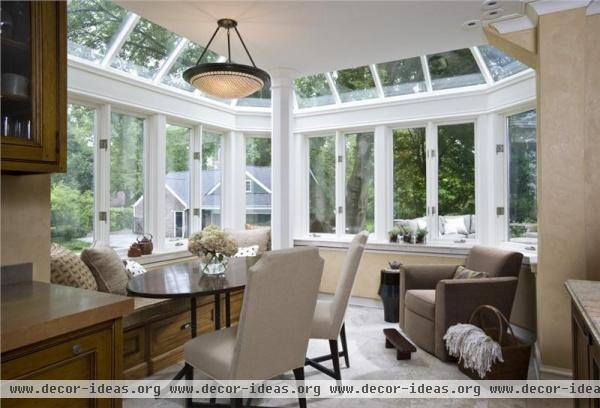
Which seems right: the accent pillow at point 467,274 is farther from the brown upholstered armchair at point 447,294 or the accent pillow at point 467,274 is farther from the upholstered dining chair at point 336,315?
the upholstered dining chair at point 336,315

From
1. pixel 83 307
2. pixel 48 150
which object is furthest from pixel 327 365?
pixel 48 150

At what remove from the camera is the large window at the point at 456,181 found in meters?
4.41

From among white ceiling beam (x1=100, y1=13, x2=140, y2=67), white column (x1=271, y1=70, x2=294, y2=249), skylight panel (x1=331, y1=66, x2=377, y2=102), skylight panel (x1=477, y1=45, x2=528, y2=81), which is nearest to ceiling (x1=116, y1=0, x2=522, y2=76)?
white column (x1=271, y1=70, x2=294, y2=249)

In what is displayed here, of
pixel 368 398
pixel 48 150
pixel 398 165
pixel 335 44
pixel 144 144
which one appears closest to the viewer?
pixel 48 150

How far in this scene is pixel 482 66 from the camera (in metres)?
4.17

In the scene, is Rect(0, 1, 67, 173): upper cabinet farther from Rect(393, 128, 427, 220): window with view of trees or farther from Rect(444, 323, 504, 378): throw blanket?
Rect(393, 128, 427, 220): window with view of trees

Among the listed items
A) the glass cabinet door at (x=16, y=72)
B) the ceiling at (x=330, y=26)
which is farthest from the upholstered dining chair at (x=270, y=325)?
the ceiling at (x=330, y=26)

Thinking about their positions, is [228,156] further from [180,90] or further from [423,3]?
[423,3]

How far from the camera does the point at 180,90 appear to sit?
175 inches

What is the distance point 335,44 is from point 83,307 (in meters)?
2.94

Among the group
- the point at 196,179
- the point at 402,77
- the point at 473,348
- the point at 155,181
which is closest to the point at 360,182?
the point at 402,77

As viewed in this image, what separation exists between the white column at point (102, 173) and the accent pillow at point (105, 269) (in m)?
0.66

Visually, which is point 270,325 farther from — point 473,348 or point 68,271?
point 68,271

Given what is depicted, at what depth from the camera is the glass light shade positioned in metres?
2.52
